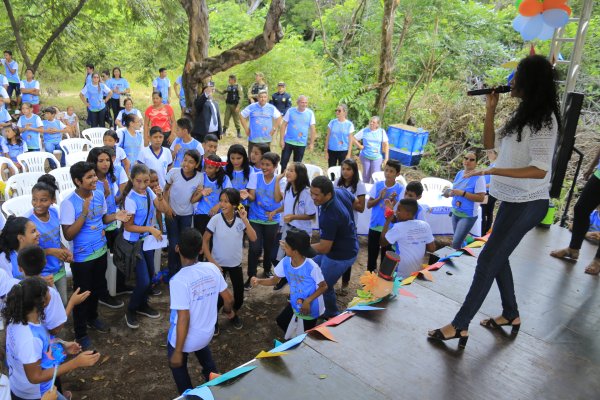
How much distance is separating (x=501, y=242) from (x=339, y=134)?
5.29 metres

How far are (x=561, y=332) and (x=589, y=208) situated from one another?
1.27 meters

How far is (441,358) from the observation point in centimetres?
290

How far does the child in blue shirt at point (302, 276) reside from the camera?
138 inches

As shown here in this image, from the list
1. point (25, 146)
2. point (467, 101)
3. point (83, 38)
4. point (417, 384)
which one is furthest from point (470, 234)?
point (83, 38)

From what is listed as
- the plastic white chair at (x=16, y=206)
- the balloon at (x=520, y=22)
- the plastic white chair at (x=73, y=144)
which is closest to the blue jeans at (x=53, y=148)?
the plastic white chair at (x=73, y=144)

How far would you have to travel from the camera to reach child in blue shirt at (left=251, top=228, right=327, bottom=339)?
3502 mm

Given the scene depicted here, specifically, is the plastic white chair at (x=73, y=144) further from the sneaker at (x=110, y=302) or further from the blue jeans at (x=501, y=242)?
the blue jeans at (x=501, y=242)

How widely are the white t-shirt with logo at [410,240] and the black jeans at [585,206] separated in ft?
4.03

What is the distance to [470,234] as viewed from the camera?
19.8ft

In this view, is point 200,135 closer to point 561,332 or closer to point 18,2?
point 561,332

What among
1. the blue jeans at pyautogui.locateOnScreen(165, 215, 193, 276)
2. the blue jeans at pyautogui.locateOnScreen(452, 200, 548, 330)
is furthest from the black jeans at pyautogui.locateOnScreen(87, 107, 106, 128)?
the blue jeans at pyautogui.locateOnScreen(452, 200, 548, 330)

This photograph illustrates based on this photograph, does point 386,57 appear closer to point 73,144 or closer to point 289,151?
point 289,151

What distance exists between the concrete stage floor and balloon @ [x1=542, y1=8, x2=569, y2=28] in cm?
216

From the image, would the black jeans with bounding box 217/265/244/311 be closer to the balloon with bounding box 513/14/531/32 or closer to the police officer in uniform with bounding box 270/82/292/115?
the balloon with bounding box 513/14/531/32
